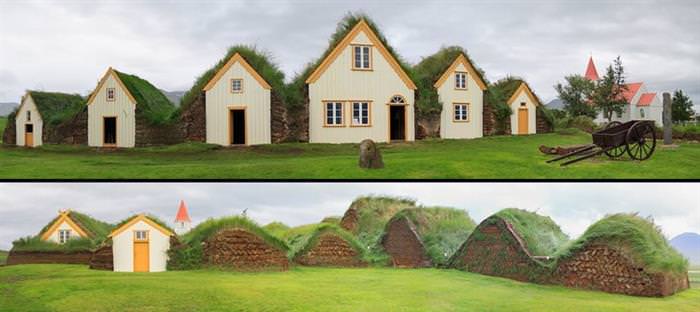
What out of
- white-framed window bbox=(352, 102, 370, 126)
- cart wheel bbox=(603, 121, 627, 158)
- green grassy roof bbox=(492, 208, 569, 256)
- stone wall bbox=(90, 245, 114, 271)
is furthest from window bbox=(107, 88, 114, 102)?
green grassy roof bbox=(492, 208, 569, 256)

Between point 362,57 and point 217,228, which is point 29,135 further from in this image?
point 217,228

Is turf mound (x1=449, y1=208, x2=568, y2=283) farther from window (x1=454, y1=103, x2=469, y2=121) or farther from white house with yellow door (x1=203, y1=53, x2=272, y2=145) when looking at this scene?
white house with yellow door (x1=203, y1=53, x2=272, y2=145)

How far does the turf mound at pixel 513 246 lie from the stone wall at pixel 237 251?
592cm

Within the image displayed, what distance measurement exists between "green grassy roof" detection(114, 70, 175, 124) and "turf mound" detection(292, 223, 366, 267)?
9.92 m

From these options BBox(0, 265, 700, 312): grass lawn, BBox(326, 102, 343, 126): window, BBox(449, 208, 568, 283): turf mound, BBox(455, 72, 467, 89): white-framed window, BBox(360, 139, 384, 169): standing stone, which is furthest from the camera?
BBox(449, 208, 568, 283): turf mound

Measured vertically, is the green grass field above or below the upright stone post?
below

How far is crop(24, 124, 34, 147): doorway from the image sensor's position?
1352 centimetres

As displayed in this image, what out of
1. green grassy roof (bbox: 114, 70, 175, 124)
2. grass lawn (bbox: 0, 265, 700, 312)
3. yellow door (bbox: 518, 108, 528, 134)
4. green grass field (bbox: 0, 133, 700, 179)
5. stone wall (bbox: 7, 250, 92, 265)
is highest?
green grassy roof (bbox: 114, 70, 175, 124)

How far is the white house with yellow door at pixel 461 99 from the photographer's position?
13406mm

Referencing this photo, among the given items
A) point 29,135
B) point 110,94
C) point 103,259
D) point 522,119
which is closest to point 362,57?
point 522,119

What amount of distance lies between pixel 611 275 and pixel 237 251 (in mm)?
9371

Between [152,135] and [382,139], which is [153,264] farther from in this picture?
[382,139]

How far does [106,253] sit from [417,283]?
871 centimetres

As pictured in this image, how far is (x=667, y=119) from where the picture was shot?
13.3 m
